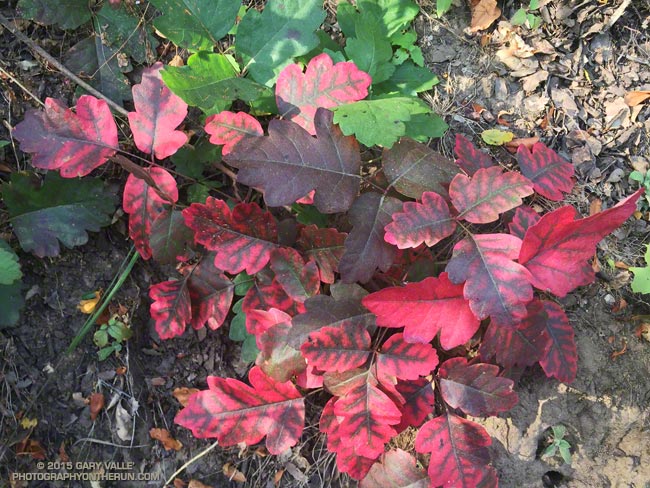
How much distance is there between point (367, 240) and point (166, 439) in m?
1.03

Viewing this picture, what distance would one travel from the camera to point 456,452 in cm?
175

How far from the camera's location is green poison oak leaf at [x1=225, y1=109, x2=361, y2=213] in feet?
5.32

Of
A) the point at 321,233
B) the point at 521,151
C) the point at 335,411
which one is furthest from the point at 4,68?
the point at 521,151

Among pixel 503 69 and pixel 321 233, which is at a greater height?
pixel 503 69

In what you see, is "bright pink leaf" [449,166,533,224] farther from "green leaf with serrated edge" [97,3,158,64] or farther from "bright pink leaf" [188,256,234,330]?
"green leaf with serrated edge" [97,3,158,64]

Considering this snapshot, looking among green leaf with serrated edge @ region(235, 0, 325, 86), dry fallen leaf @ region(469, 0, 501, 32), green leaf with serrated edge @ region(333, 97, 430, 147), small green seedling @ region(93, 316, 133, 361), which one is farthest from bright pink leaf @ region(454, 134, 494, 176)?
small green seedling @ region(93, 316, 133, 361)

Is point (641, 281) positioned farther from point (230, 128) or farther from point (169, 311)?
point (169, 311)

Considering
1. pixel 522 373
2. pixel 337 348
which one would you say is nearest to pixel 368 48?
pixel 337 348

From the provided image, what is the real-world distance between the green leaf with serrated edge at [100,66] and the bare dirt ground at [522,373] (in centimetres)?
10

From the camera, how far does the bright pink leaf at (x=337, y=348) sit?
5.43 feet

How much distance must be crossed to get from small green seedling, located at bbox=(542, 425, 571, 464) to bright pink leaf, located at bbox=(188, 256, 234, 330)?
4.10 ft

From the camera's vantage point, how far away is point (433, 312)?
1589 mm

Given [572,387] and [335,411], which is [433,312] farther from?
[572,387]

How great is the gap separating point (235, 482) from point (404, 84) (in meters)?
1.61
